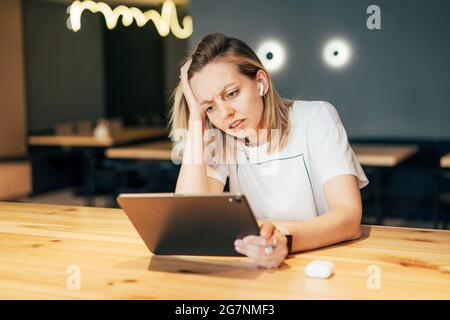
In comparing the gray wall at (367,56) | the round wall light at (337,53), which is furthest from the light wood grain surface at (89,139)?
the round wall light at (337,53)

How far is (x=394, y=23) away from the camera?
5.57 meters

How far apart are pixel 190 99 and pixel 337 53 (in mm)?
4044

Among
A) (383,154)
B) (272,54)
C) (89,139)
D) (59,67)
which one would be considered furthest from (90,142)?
(383,154)

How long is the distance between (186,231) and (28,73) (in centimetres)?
693

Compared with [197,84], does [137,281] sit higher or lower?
lower

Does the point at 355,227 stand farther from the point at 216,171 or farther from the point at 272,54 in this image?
the point at 272,54

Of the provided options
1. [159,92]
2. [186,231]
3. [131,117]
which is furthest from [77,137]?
[186,231]

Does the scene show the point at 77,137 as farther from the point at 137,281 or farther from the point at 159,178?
the point at 137,281

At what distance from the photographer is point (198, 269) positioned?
1.40 m

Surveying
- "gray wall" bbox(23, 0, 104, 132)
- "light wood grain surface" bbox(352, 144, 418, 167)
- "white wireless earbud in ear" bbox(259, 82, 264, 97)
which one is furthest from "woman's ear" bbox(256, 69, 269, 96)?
"gray wall" bbox(23, 0, 104, 132)

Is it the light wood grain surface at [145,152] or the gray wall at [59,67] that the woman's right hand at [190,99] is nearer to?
the light wood grain surface at [145,152]

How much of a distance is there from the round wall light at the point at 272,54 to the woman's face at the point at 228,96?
414 cm

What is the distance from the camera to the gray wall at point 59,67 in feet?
25.7

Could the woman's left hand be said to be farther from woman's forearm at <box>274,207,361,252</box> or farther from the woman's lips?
the woman's lips
